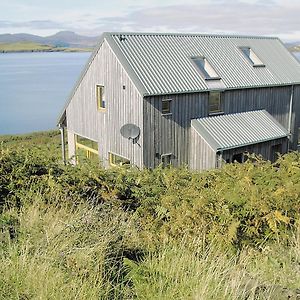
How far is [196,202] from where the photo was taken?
543 centimetres

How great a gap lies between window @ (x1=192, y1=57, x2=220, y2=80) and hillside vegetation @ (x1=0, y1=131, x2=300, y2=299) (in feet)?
37.9

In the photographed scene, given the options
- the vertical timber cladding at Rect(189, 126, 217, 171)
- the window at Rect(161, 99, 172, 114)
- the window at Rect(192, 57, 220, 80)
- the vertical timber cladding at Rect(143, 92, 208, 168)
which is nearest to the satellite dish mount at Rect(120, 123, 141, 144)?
the vertical timber cladding at Rect(143, 92, 208, 168)

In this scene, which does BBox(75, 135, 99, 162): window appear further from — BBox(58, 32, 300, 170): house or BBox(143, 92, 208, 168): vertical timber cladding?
BBox(143, 92, 208, 168): vertical timber cladding

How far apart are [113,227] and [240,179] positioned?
239 centimetres

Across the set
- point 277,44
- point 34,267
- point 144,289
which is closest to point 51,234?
point 34,267

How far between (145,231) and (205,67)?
14438mm

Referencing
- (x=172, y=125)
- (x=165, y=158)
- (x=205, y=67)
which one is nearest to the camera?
(x=172, y=125)

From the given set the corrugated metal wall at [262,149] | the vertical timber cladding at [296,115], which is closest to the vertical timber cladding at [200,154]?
the corrugated metal wall at [262,149]

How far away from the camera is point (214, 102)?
1855cm

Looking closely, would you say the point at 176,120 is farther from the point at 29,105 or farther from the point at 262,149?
the point at 29,105

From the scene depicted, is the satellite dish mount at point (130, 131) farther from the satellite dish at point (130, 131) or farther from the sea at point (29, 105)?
the sea at point (29, 105)

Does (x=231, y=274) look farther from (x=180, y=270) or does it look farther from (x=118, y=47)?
(x=118, y=47)

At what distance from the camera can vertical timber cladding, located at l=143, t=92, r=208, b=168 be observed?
640 inches

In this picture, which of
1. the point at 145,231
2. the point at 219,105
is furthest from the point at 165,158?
the point at 145,231
